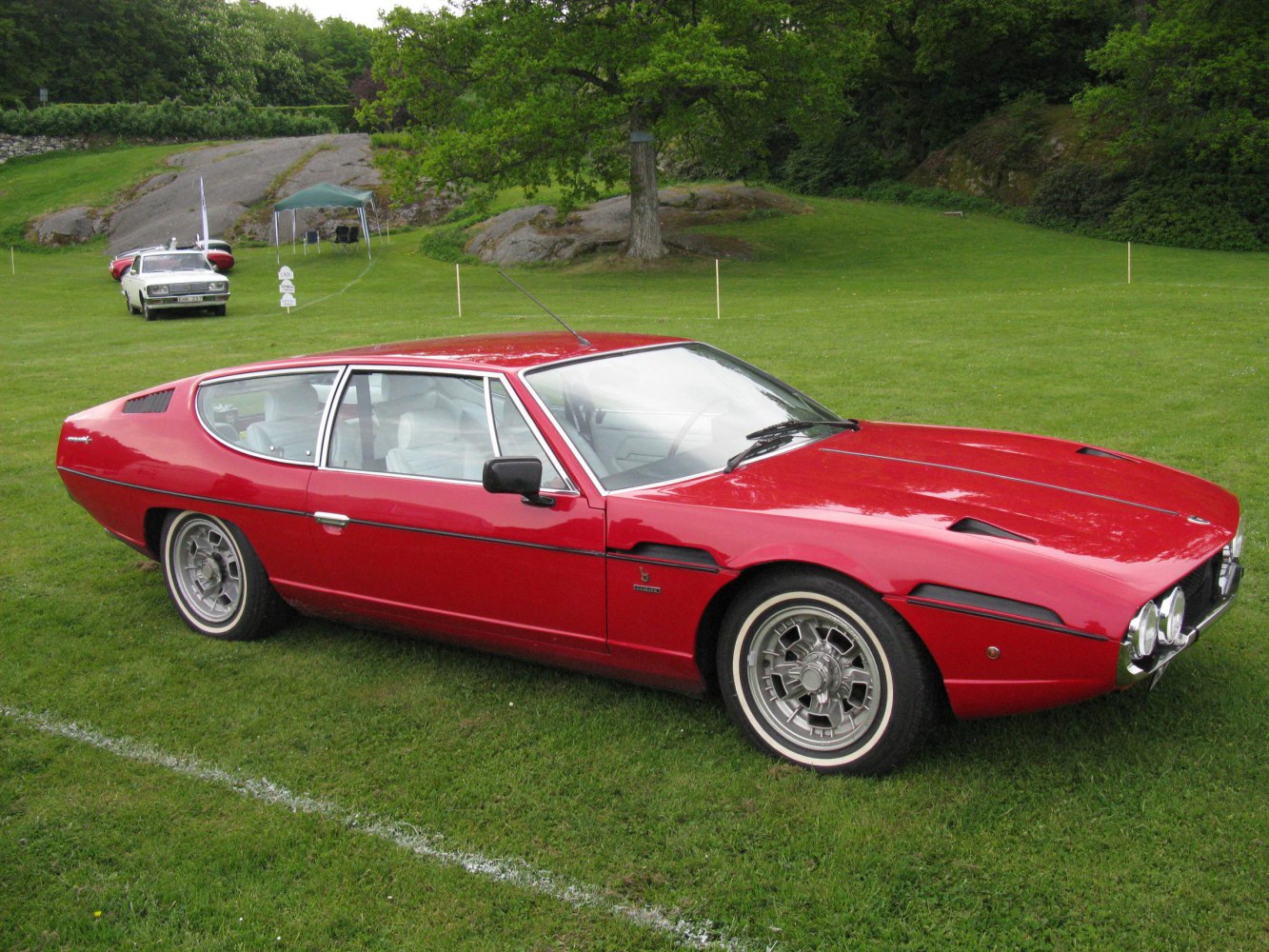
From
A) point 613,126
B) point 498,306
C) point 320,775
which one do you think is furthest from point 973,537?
point 613,126

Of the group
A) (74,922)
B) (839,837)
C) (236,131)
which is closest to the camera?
(74,922)

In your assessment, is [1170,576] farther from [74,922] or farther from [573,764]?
[74,922]

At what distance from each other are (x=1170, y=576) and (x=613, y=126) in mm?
29952

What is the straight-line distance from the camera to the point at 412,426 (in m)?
4.57

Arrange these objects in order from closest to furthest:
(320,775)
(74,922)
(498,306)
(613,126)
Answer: (74,922)
(320,775)
(498,306)
(613,126)

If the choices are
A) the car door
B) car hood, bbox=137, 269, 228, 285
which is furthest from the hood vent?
car hood, bbox=137, 269, 228, 285

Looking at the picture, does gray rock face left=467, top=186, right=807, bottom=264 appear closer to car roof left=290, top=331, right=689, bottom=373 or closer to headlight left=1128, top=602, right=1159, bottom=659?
car roof left=290, top=331, right=689, bottom=373

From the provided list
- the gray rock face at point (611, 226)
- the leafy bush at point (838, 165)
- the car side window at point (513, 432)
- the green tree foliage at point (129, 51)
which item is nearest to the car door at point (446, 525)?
the car side window at point (513, 432)

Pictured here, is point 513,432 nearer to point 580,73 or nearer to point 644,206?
point 580,73

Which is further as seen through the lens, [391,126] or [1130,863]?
[391,126]

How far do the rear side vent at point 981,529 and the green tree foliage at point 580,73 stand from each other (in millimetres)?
23473

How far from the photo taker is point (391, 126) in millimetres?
58344

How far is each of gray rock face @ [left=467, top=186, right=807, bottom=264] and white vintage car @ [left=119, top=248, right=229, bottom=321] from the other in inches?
458

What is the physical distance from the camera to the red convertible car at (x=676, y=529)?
131 inches
